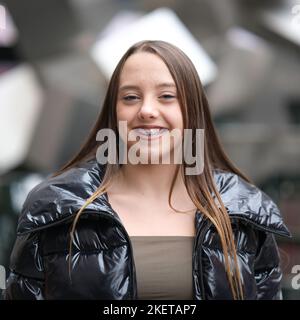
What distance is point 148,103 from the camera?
1460mm

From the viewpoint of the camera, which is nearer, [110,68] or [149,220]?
[149,220]

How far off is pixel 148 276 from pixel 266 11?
4659mm

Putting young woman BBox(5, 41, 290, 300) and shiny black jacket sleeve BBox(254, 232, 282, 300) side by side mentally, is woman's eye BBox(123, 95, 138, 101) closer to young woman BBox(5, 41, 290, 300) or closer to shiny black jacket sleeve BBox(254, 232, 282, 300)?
young woman BBox(5, 41, 290, 300)

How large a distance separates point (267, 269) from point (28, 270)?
23.9 inches

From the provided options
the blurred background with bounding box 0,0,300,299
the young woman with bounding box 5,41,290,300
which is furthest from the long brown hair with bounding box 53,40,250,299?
the blurred background with bounding box 0,0,300,299

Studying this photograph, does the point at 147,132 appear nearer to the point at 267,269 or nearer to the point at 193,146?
the point at 193,146

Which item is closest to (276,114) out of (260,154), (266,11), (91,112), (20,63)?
(260,154)

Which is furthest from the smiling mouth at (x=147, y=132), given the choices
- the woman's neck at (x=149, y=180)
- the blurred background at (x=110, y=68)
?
the blurred background at (x=110, y=68)

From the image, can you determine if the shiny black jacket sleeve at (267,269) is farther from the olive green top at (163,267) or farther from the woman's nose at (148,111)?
the woman's nose at (148,111)

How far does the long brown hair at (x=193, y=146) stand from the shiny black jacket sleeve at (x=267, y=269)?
11 centimetres

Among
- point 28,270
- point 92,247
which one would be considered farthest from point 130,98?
point 28,270

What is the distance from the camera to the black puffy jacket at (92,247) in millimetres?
1396

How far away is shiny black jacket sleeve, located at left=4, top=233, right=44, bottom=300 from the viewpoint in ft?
4.73

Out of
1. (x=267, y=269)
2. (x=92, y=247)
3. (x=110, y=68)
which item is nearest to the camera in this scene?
(x=92, y=247)
